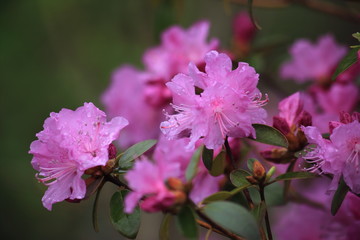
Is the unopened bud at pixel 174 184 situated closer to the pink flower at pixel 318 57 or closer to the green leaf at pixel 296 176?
the green leaf at pixel 296 176

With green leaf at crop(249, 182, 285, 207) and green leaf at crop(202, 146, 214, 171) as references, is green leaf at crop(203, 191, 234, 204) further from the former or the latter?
green leaf at crop(249, 182, 285, 207)

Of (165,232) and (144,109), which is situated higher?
(165,232)

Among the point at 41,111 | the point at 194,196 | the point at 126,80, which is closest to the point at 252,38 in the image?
the point at 126,80

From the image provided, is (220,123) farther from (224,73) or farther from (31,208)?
(31,208)

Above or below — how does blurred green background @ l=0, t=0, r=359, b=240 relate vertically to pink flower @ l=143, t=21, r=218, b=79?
below

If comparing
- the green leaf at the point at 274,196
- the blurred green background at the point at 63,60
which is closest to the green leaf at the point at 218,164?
the green leaf at the point at 274,196

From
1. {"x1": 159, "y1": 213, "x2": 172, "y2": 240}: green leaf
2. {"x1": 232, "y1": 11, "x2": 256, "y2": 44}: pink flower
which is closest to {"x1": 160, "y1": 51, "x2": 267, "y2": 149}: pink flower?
{"x1": 159, "y1": 213, "x2": 172, "y2": 240}: green leaf

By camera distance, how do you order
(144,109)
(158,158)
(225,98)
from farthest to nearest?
(144,109) → (225,98) → (158,158)
